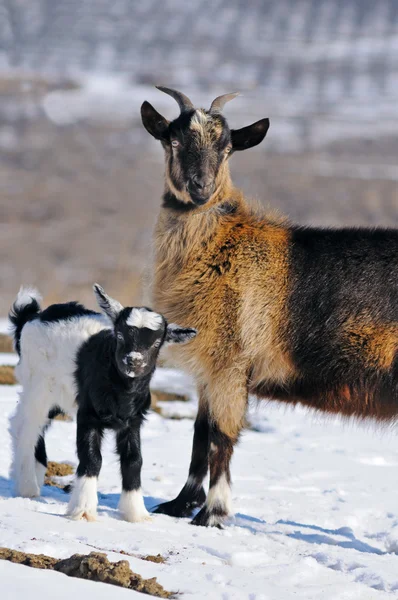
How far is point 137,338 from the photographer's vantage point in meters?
7.35

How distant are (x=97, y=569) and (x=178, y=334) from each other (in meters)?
2.33

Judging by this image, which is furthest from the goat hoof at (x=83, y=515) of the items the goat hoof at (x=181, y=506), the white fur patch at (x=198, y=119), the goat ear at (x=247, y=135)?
the goat ear at (x=247, y=135)

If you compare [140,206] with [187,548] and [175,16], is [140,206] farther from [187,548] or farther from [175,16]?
[175,16]

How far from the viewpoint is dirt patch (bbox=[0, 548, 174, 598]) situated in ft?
18.6

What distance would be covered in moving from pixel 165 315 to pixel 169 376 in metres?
5.64

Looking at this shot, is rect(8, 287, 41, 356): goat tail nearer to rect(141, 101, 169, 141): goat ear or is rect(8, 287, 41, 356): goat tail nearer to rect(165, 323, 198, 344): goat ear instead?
rect(165, 323, 198, 344): goat ear

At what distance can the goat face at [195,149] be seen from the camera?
8.17 metres

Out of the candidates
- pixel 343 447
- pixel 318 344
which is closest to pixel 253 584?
pixel 318 344

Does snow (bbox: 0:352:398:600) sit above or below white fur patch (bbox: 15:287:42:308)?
below

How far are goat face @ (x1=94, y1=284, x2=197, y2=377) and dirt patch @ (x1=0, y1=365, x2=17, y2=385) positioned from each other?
476cm

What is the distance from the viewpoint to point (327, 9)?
68.6 meters

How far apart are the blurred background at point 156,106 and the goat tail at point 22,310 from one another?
5.59 metres

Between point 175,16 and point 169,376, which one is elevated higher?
point 175,16

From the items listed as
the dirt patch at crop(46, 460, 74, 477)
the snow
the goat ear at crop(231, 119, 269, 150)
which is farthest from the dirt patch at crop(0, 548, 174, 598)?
the goat ear at crop(231, 119, 269, 150)
